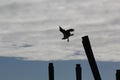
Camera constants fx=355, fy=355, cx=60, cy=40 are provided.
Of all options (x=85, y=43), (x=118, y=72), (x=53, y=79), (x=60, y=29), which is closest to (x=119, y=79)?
(x=118, y=72)

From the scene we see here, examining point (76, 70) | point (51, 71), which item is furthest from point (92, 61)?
point (76, 70)

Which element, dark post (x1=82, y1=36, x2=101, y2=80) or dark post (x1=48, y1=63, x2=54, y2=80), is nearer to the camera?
dark post (x1=82, y1=36, x2=101, y2=80)

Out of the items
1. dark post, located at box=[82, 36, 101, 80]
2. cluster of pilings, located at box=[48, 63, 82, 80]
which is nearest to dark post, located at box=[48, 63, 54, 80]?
cluster of pilings, located at box=[48, 63, 82, 80]

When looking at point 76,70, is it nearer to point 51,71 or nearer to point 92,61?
point 51,71

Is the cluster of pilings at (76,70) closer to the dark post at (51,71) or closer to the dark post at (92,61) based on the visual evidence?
the dark post at (51,71)

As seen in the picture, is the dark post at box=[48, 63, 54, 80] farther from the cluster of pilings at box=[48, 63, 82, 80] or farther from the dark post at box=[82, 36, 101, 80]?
the dark post at box=[82, 36, 101, 80]

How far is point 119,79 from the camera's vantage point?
12141mm

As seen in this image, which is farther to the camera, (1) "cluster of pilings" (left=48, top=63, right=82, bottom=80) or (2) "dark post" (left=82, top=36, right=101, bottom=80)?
(1) "cluster of pilings" (left=48, top=63, right=82, bottom=80)

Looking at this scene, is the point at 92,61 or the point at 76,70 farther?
the point at 76,70

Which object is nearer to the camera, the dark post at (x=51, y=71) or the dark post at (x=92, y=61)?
the dark post at (x=92, y=61)

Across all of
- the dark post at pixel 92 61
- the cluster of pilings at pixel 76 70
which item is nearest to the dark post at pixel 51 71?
the cluster of pilings at pixel 76 70

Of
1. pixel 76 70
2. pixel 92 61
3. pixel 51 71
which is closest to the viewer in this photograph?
pixel 92 61

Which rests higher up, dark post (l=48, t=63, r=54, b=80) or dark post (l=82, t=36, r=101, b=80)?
dark post (l=48, t=63, r=54, b=80)

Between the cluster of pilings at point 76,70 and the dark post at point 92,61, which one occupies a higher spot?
the cluster of pilings at point 76,70
